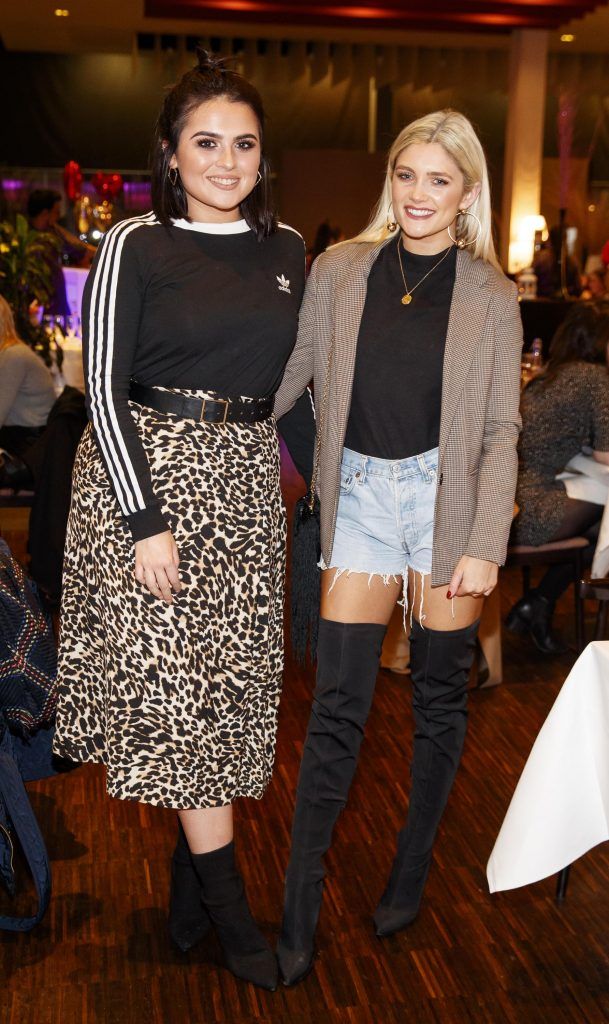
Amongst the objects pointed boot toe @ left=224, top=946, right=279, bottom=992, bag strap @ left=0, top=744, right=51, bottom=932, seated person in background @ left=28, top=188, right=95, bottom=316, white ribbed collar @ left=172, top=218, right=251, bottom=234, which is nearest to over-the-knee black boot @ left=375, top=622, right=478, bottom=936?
pointed boot toe @ left=224, top=946, right=279, bottom=992

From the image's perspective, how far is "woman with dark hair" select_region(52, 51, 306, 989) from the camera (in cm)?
180

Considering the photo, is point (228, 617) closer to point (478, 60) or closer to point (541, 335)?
point (541, 335)

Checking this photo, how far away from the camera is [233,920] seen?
2047mm

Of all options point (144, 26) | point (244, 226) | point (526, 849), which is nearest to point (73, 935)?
point (526, 849)

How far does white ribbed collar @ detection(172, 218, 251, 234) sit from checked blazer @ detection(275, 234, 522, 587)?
0.17 meters

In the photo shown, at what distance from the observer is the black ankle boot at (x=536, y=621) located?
3.96m

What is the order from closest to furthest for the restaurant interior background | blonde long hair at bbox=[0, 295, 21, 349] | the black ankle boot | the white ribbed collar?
the white ribbed collar → the black ankle boot → blonde long hair at bbox=[0, 295, 21, 349] → the restaurant interior background

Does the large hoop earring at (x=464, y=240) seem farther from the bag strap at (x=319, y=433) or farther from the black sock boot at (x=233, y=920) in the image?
the black sock boot at (x=233, y=920)

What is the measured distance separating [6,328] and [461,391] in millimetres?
2810

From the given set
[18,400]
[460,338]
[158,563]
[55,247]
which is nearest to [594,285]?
[55,247]

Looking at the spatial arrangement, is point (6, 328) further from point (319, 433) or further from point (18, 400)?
point (319, 433)

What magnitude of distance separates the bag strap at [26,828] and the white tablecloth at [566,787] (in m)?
0.87

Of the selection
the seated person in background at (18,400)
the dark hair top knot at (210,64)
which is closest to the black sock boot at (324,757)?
the dark hair top knot at (210,64)

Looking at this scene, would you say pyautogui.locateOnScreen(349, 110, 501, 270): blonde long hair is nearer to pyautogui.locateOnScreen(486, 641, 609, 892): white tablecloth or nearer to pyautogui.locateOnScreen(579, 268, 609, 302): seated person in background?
pyautogui.locateOnScreen(486, 641, 609, 892): white tablecloth
